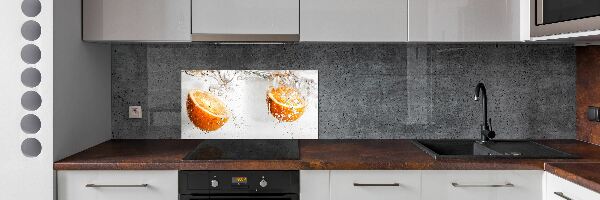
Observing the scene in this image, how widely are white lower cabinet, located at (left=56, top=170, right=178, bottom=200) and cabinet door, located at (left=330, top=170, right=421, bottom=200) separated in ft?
2.13

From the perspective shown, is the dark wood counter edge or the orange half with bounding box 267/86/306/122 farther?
the orange half with bounding box 267/86/306/122

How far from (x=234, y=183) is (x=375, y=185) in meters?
0.56

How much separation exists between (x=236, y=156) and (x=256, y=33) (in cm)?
56

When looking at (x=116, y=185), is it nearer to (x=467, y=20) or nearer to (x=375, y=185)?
(x=375, y=185)

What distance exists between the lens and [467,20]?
254 centimetres

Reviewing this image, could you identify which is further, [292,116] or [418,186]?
[292,116]

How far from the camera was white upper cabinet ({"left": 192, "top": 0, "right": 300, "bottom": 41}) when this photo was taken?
2518 mm

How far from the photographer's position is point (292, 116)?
2918 mm
